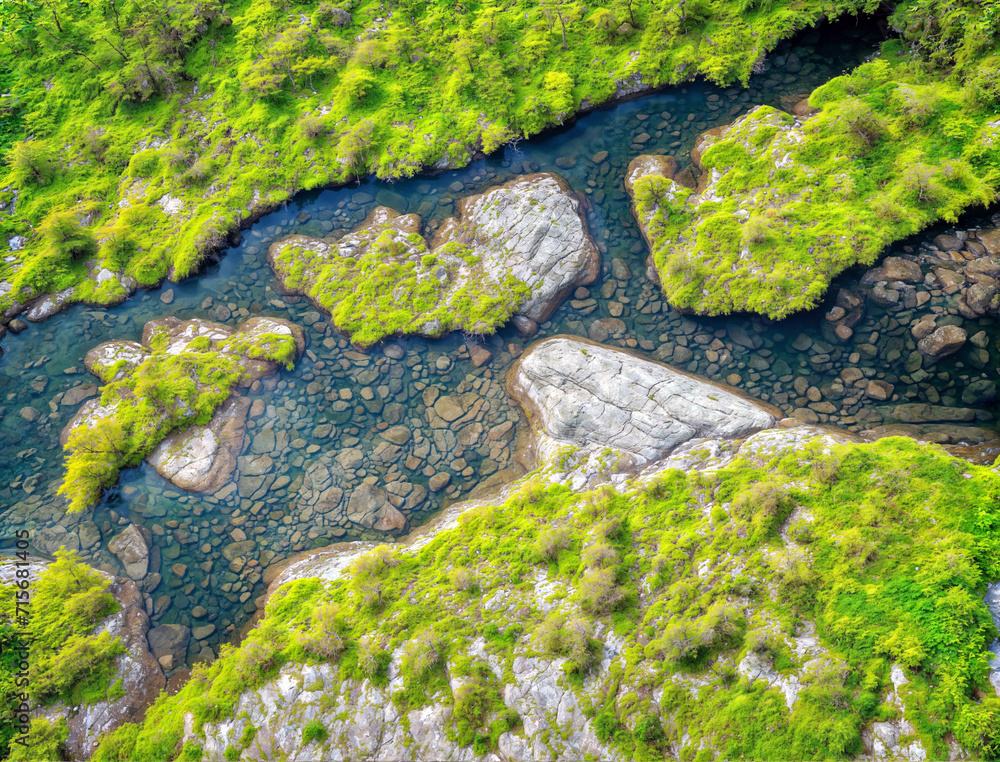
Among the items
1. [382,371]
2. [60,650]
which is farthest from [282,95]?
[60,650]

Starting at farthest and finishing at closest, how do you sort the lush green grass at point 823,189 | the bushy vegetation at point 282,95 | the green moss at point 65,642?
the bushy vegetation at point 282,95 < the lush green grass at point 823,189 < the green moss at point 65,642

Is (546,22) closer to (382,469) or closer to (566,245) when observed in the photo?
(566,245)

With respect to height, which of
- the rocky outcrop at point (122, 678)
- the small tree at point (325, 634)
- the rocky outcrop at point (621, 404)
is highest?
the rocky outcrop at point (621, 404)

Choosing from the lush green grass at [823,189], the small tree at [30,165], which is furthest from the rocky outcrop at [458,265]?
the small tree at [30,165]

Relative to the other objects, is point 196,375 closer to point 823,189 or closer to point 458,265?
point 458,265

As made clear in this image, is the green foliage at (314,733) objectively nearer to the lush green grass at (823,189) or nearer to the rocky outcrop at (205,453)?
the rocky outcrop at (205,453)

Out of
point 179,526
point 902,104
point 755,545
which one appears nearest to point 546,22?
point 902,104

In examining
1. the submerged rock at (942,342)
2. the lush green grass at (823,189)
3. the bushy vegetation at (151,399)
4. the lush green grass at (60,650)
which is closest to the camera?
the lush green grass at (60,650)
